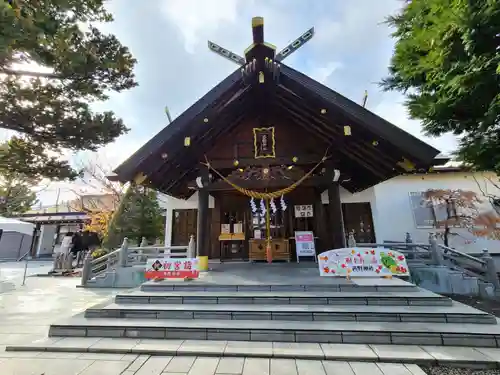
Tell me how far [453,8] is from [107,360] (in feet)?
24.3

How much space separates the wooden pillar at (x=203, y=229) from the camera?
7133mm

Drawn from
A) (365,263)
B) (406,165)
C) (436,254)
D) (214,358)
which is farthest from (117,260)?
(436,254)

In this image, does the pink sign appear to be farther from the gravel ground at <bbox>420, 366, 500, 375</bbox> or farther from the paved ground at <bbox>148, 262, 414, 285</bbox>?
the gravel ground at <bbox>420, 366, 500, 375</bbox>

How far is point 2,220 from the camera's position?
1208 cm

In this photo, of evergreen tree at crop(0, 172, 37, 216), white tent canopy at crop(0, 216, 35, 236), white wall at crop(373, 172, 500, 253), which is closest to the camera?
white wall at crop(373, 172, 500, 253)

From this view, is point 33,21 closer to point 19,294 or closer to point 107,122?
point 107,122

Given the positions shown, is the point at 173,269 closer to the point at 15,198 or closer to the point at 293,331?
the point at 293,331

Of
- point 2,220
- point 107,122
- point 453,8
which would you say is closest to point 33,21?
point 107,122

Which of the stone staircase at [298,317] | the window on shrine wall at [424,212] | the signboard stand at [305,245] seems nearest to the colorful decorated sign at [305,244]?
the signboard stand at [305,245]

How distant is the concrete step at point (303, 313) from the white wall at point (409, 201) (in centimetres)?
784

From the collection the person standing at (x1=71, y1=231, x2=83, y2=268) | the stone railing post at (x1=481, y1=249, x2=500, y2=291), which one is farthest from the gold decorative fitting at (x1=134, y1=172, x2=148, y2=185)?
the person standing at (x1=71, y1=231, x2=83, y2=268)

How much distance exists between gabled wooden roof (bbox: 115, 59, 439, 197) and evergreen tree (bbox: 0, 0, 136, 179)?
137 cm

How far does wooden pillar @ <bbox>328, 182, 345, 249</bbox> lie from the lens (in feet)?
23.3

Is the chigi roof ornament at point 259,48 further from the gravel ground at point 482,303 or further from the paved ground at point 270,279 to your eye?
the gravel ground at point 482,303
